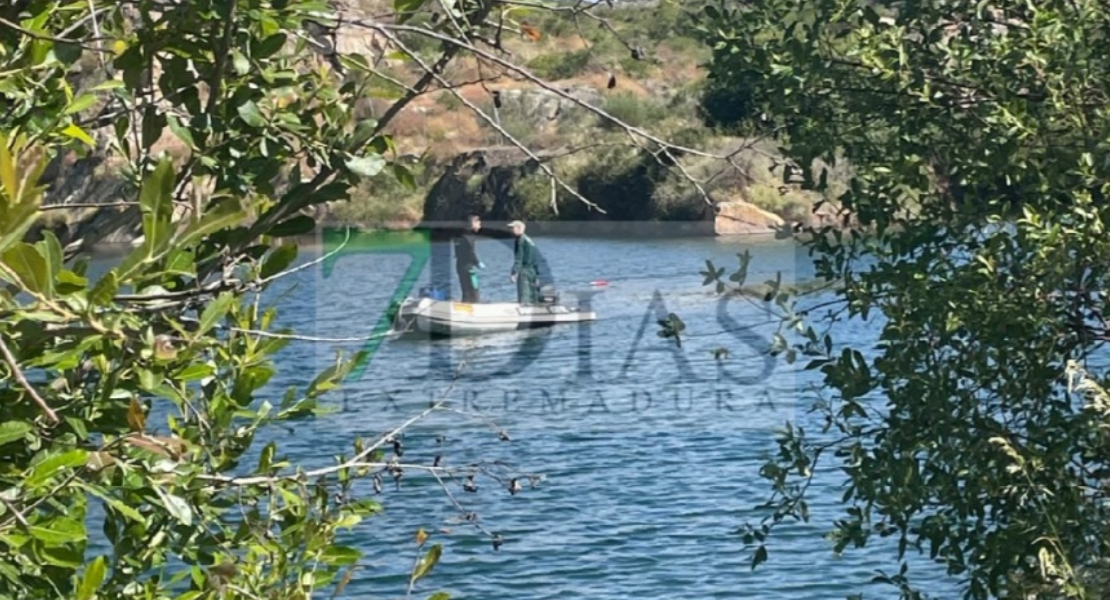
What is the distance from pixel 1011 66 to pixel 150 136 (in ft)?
11.0

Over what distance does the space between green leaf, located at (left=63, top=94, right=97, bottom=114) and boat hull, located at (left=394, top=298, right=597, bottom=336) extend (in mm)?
20845

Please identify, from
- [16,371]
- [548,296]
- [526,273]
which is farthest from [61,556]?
[526,273]

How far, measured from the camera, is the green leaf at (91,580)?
2.75 metres

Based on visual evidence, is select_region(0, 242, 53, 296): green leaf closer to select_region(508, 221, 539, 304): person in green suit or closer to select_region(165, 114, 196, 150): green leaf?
select_region(165, 114, 196, 150): green leaf

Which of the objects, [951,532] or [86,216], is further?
[951,532]

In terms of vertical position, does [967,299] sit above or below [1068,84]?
below

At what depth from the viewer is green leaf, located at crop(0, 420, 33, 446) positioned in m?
2.50

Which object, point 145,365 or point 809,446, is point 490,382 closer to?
point 809,446

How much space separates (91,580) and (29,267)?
102 centimetres

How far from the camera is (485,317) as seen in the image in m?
25.0

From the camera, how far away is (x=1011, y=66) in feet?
17.9

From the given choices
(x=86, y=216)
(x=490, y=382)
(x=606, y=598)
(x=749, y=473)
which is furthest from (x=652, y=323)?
(x=86, y=216)

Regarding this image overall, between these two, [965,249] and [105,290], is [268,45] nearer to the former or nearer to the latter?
[105,290]

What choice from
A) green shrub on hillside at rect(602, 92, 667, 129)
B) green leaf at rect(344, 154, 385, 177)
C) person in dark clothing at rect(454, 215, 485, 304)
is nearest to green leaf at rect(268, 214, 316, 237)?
green leaf at rect(344, 154, 385, 177)
